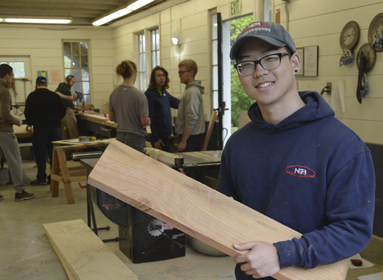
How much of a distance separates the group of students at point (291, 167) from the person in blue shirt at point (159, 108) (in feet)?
11.8

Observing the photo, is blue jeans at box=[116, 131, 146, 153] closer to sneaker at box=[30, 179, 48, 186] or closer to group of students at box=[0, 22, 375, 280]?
sneaker at box=[30, 179, 48, 186]

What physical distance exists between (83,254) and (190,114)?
196 centimetres

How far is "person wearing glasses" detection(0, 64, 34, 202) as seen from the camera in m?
5.44

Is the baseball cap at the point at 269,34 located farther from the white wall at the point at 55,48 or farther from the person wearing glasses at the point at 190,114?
the white wall at the point at 55,48

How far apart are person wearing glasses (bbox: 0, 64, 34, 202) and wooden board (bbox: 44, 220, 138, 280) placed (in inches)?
62.1

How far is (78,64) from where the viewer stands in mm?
11078

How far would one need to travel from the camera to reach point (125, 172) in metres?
1.11

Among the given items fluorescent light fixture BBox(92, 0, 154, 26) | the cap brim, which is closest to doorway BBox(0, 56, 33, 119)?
fluorescent light fixture BBox(92, 0, 154, 26)

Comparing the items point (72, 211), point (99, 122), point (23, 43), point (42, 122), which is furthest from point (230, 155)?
point (23, 43)

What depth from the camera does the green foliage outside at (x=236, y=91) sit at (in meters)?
6.22

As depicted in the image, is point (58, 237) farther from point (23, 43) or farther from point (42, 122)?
point (23, 43)

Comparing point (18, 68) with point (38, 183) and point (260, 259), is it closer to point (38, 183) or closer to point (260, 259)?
point (38, 183)

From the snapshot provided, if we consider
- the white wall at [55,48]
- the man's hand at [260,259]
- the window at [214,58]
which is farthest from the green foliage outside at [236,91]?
the white wall at [55,48]

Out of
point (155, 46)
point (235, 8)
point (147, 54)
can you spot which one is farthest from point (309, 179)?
point (147, 54)
